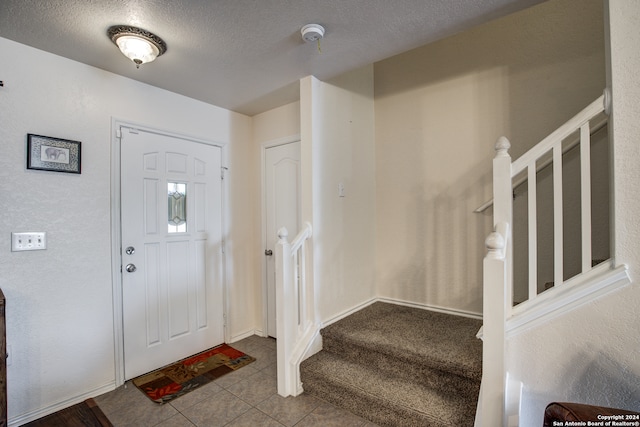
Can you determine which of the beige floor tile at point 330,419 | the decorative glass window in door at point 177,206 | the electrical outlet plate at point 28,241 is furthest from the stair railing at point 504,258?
the electrical outlet plate at point 28,241

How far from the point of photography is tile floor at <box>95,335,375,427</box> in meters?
1.90

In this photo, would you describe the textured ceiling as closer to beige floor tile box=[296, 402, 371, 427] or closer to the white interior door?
the white interior door

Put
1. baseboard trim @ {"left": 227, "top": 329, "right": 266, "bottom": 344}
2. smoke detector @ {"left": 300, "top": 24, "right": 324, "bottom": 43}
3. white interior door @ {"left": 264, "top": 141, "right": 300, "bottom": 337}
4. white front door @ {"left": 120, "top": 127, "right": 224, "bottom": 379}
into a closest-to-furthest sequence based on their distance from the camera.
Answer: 1. smoke detector @ {"left": 300, "top": 24, "right": 324, "bottom": 43}
2. white front door @ {"left": 120, "top": 127, "right": 224, "bottom": 379}
3. white interior door @ {"left": 264, "top": 141, "right": 300, "bottom": 337}
4. baseboard trim @ {"left": 227, "top": 329, "right": 266, "bottom": 344}

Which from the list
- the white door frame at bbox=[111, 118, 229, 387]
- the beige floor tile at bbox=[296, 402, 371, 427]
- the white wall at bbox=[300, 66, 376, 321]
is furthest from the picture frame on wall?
the beige floor tile at bbox=[296, 402, 371, 427]

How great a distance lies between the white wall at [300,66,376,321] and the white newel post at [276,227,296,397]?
335 mm

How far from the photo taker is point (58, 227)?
2.05 m

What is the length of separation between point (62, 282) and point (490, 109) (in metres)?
3.50

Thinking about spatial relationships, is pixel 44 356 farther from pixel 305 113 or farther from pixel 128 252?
pixel 305 113

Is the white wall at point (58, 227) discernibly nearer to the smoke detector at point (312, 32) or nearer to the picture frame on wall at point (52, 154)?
the picture frame on wall at point (52, 154)

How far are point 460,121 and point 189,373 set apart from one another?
3173mm

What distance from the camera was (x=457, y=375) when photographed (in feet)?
5.95

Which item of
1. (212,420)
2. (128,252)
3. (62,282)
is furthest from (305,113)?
(212,420)

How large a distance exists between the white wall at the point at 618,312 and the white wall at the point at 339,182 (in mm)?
1562

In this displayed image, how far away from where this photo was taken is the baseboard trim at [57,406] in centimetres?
187
